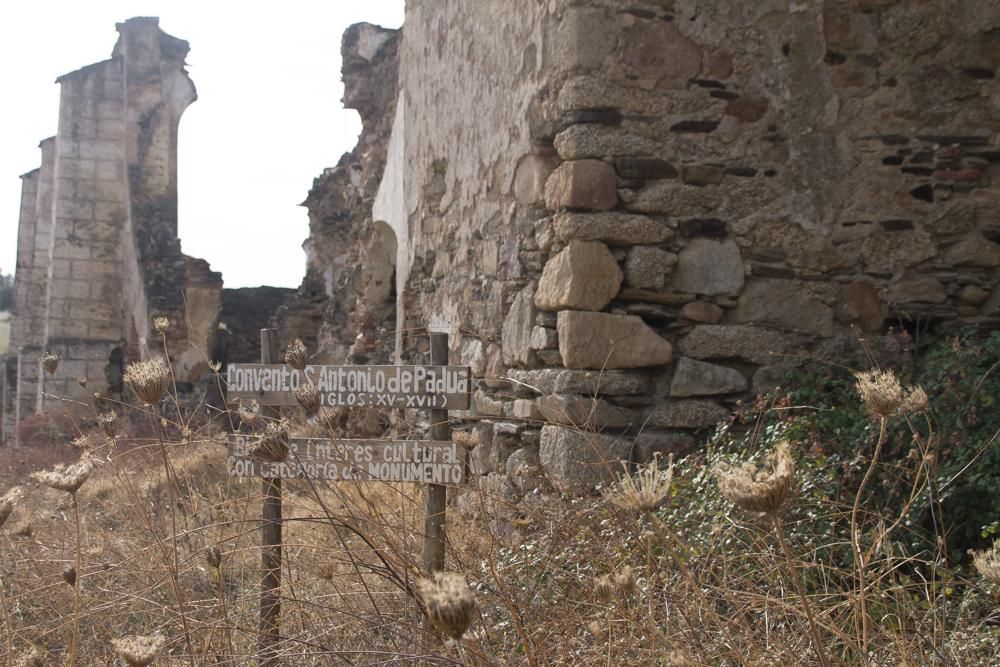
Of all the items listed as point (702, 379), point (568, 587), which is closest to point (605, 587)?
point (568, 587)

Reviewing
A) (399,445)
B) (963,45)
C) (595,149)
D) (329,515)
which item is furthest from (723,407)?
(329,515)

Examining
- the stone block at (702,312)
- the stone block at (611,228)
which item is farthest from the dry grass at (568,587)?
the stone block at (611,228)

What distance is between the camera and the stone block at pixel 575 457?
4.33 metres

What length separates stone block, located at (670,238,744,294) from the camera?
4664 mm

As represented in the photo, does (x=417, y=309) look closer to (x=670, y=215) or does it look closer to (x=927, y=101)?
(x=670, y=215)

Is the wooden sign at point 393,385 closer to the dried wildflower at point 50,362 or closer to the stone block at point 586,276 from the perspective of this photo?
the dried wildflower at point 50,362

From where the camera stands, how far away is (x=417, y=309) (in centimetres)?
718

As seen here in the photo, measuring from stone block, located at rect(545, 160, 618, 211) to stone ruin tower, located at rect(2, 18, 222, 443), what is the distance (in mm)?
11950

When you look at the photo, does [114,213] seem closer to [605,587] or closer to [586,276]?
[586,276]

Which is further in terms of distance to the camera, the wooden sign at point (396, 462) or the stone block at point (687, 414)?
the stone block at point (687, 414)

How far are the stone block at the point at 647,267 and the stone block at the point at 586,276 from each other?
6 centimetres

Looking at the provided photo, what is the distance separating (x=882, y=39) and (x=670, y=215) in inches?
56.2

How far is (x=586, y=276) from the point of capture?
14.8 feet

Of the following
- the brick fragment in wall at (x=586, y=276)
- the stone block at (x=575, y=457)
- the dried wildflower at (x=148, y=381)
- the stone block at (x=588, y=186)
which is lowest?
the stone block at (x=575, y=457)
